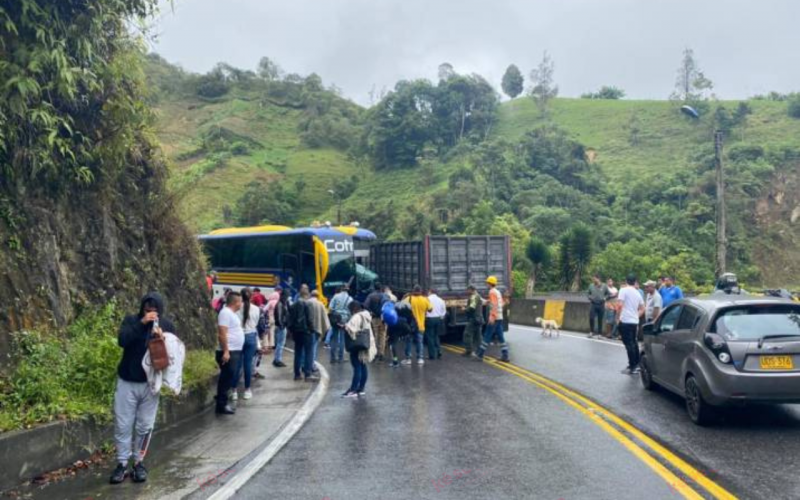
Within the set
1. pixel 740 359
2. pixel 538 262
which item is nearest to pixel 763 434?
pixel 740 359

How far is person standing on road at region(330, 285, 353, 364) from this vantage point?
13477 mm

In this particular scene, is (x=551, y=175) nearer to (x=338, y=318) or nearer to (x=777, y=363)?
(x=338, y=318)

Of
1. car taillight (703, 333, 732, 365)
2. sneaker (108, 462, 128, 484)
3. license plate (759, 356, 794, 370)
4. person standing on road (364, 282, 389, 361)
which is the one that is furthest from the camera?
person standing on road (364, 282, 389, 361)

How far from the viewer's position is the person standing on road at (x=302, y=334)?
11.7 metres

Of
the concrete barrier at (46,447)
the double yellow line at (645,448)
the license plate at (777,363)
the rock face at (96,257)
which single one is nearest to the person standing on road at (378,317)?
the rock face at (96,257)

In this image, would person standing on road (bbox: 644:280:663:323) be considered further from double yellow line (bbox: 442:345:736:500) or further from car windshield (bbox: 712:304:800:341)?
car windshield (bbox: 712:304:800:341)

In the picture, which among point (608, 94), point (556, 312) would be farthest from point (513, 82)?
point (556, 312)

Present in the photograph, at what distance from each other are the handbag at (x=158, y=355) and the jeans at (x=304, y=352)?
565 centimetres

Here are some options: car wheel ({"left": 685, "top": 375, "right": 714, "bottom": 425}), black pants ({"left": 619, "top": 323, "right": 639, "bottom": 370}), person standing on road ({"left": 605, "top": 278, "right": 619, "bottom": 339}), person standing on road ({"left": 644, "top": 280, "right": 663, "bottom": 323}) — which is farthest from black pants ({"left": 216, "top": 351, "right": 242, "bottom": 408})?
person standing on road ({"left": 605, "top": 278, "right": 619, "bottom": 339})

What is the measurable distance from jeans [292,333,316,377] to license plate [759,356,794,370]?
23.8 feet

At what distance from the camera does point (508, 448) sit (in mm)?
6930

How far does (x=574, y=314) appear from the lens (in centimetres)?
2177

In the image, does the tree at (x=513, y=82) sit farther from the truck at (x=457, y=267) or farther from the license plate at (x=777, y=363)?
the license plate at (x=777, y=363)

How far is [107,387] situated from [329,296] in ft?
A: 45.4
